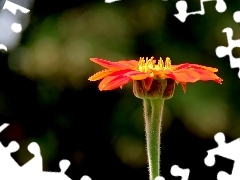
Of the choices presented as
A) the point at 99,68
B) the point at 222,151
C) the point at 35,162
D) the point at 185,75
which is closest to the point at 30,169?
the point at 35,162

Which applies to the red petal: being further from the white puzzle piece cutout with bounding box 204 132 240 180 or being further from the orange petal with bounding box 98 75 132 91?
the white puzzle piece cutout with bounding box 204 132 240 180

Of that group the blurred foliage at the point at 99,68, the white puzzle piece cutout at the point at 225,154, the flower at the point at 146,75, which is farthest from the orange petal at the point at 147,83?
the blurred foliage at the point at 99,68

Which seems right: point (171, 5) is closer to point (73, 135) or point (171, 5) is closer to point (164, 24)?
Result: point (164, 24)

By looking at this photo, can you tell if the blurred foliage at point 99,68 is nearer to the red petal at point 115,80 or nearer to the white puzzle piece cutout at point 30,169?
the white puzzle piece cutout at point 30,169

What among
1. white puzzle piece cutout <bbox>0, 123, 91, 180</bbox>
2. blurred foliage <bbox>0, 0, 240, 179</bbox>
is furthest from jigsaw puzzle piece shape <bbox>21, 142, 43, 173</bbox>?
blurred foliage <bbox>0, 0, 240, 179</bbox>

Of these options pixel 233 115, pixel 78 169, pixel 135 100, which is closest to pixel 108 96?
pixel 135 100

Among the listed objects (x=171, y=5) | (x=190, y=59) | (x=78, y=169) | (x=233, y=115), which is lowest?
(x=78, y=169)
